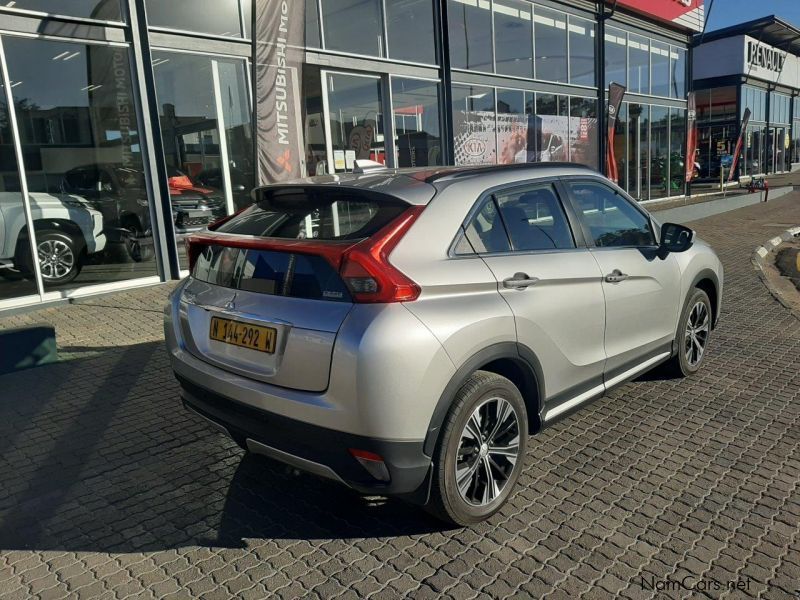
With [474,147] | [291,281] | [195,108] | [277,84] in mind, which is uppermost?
[195,108]

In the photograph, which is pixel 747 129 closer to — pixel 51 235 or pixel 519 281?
pixel 51 235

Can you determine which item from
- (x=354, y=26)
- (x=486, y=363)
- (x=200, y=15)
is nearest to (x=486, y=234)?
(x=486, y=363)

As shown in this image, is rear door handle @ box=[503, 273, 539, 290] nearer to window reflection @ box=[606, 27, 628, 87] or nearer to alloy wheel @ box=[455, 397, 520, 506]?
alloy wheel @ box=[455, 397, 520, 506]

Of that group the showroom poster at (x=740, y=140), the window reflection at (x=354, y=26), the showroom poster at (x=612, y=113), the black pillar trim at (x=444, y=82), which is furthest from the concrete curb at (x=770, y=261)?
the showroom poster at (x=740, y=140)

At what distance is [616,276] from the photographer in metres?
3.69

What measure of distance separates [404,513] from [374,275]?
4.33 ft

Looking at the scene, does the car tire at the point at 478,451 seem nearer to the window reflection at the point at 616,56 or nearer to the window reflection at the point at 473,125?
the window reflection at the point at 473,125

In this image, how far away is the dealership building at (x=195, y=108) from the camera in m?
7.67

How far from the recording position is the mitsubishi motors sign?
1825cm

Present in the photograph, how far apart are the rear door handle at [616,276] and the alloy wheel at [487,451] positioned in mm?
1136

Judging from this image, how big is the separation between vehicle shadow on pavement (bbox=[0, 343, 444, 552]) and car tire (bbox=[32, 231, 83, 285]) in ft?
12.4

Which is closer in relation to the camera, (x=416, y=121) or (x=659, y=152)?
(x=416, y=121)

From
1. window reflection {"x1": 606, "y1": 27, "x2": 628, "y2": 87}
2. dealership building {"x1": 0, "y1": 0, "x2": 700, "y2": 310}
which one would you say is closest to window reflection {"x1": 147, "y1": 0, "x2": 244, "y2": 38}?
dealership building {"x1": 0, "y1": 0, "x2": 700, "y2": 310}

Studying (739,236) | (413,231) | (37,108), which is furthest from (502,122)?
(413,231)
